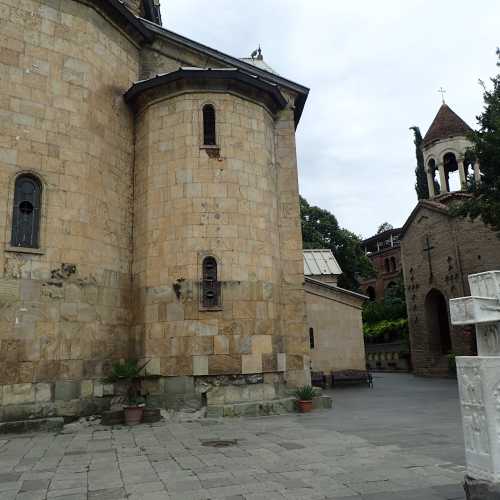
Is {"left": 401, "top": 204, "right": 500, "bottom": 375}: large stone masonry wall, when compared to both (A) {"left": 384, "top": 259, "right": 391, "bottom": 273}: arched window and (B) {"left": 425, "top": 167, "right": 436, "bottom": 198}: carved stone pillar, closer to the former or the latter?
(B) {"left": 425, "top": 167, "right": 436, "bottom": 198}: carved stone pillar

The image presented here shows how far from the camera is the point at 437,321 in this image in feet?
94.1

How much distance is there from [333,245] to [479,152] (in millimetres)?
23384

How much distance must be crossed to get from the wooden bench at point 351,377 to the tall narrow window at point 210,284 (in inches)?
398

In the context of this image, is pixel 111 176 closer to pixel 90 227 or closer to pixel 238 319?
pixel 90 227

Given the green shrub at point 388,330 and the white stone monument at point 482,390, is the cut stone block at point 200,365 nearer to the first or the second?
the white stone monument at point 482,390

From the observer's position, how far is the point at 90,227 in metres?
11.0

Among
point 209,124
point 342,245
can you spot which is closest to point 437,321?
point 342,245

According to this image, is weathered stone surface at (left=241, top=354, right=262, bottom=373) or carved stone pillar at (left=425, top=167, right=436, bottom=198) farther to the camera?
carved stone pillar at (left=425, top=167, right=436, bottom=198)

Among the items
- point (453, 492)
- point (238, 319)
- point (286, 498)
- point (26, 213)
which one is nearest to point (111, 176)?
point (26, 213)

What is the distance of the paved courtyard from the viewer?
518cm

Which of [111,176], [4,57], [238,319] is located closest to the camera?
[4,57]

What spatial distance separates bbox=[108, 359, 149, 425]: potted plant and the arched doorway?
2161cm

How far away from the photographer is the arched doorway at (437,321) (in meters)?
28.2

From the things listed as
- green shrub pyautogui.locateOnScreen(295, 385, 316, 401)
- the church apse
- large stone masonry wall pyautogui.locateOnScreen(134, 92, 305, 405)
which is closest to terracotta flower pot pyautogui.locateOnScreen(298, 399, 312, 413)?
green shrub pyautogui.locateOnScreen(295, 385, 316, 401)
